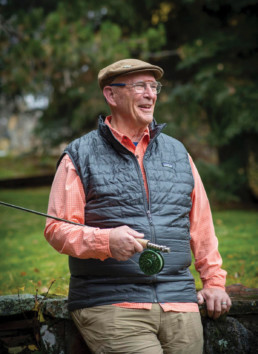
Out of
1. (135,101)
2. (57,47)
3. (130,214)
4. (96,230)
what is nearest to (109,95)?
(135,101)

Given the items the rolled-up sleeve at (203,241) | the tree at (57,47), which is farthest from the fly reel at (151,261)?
the tree at (57,47)

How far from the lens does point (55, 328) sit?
9.17 ft

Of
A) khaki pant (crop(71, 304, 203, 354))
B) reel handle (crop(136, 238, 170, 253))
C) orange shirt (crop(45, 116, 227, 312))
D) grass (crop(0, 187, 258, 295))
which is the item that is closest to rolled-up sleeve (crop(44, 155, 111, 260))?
orange shirt (crop(45, 116, 227, 312))

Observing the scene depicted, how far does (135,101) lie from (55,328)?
4.70 feet

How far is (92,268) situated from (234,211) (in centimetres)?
783

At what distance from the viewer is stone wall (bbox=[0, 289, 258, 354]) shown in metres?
2.76

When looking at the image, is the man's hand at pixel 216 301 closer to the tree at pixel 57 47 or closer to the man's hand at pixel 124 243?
the man's hand at pixel 124 243

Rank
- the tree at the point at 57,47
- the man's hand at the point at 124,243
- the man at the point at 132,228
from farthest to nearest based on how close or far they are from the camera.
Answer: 1. the tree at the point at 57,47
2. the man at the point at 132,228
3. the man's hand at the point at 124,243

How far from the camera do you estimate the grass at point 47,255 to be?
4.08m

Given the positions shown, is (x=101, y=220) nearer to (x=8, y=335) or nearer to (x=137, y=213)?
(x=137, y=213)

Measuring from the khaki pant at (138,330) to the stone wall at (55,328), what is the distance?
1.02ft

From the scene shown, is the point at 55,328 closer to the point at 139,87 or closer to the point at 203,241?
the point at 203,241

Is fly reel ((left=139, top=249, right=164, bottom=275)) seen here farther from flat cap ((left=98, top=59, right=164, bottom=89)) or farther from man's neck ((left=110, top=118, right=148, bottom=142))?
flat cap ((left=98, top=59, right=164, bottom=89))

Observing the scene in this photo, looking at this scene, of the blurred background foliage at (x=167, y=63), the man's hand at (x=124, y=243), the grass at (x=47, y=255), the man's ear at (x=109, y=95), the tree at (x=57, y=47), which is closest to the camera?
the man's hand at (x=124, y=243)
